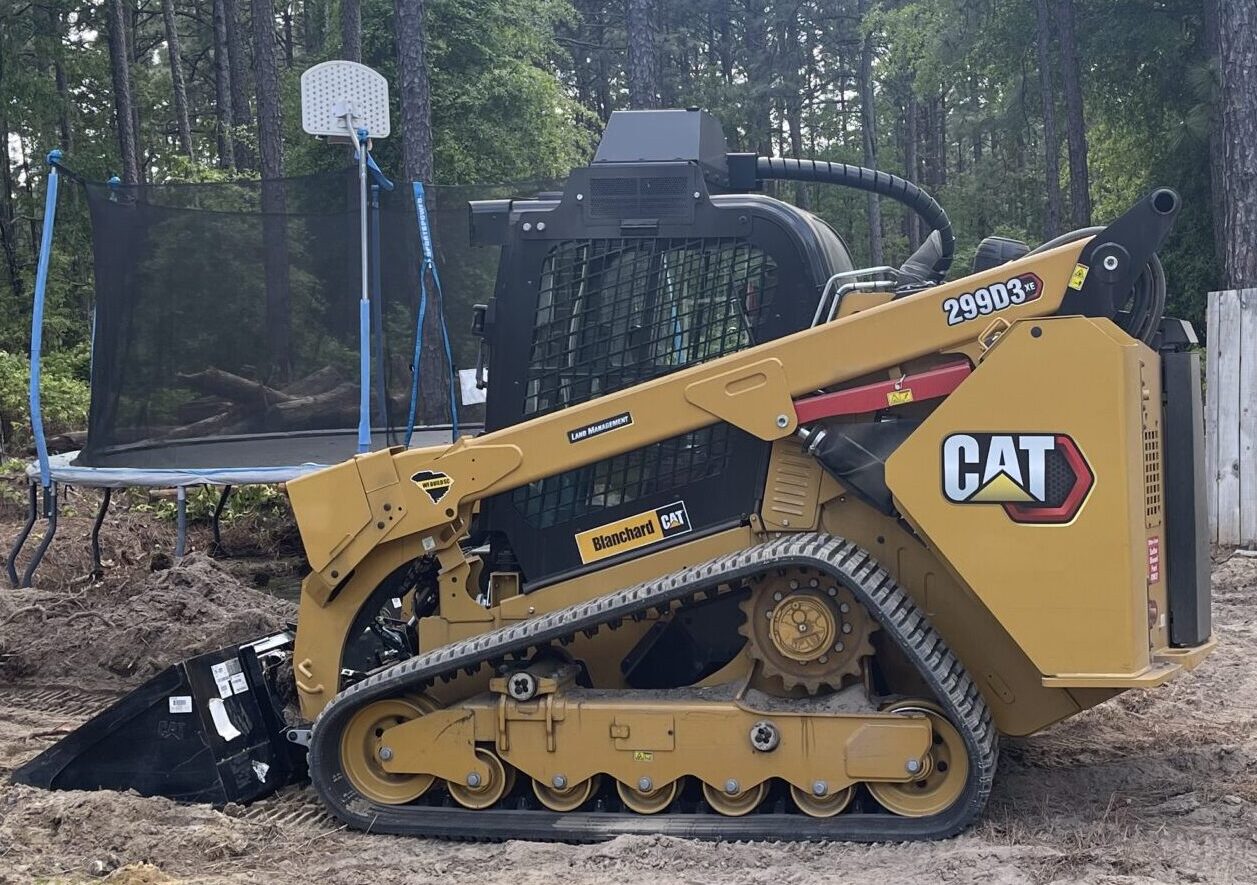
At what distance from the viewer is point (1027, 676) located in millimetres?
4172

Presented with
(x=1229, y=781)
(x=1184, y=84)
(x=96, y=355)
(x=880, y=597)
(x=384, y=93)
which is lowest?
(x=1229, y=781)

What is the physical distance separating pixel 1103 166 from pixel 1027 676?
1910 centimetres

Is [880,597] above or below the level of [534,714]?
above

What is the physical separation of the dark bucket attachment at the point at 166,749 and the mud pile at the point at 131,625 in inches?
69.1

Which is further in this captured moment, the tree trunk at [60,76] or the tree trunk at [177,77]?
the tree trunk at [177,77]

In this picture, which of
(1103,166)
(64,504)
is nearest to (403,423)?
(64,504)

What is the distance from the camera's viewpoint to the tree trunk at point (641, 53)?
17.9m

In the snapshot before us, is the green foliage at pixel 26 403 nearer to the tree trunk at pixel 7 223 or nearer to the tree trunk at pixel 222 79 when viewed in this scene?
the tree trunk at pixel 7 223

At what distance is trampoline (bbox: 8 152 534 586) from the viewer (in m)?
9.12

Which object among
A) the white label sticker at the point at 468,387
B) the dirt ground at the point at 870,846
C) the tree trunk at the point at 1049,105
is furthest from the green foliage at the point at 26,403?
the tree trunk at the point at 1049,105

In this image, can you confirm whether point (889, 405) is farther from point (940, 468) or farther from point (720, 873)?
point (720, 873)

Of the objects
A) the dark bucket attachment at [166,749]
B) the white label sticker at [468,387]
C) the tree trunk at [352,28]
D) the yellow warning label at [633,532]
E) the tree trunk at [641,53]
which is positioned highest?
the tree trunk at [352,28]

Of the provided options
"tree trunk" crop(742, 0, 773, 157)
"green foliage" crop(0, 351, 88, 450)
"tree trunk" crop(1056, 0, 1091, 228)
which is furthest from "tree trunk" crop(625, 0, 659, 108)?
"tree trunk" crop(742, 0, 773, 157)

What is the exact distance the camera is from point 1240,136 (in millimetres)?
12000
